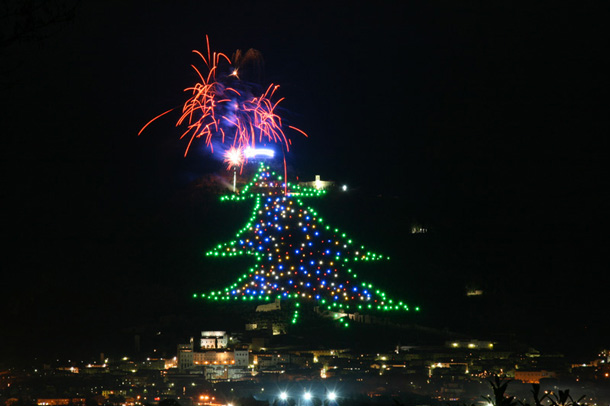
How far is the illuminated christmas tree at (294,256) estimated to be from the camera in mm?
36750

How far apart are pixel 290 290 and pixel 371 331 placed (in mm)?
4404

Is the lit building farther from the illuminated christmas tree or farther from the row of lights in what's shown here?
the row of lights

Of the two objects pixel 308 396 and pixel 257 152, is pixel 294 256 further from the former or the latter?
pixel 308 396

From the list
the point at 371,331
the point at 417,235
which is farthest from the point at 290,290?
the point at 417,235

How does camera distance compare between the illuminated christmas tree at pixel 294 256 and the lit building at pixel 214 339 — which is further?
the illuminated christmas tree at pixel 294 256

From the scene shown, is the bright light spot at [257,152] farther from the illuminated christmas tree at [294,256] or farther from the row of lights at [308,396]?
the row of lights at [308,396]

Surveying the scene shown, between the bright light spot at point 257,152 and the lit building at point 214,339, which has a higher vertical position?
the bright light spot at point 257,152

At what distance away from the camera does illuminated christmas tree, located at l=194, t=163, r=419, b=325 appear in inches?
1447

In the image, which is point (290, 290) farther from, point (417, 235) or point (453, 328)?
point (417, 235)

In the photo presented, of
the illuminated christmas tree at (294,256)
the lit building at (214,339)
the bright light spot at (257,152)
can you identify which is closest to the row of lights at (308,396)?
the lit building at (214,339)

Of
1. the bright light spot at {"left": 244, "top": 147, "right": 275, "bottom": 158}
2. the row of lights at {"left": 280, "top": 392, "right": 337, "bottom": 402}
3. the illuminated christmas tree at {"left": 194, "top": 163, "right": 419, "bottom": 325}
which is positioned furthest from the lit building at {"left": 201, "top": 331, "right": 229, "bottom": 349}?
the bright light spot at {"left": 244, "top": 147, "right": 275, "bottom": 158}

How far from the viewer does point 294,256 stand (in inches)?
1560

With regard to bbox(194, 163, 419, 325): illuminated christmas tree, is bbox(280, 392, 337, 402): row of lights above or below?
below

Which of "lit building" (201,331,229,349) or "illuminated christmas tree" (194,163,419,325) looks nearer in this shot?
"lit building" (201,331,229,349)
